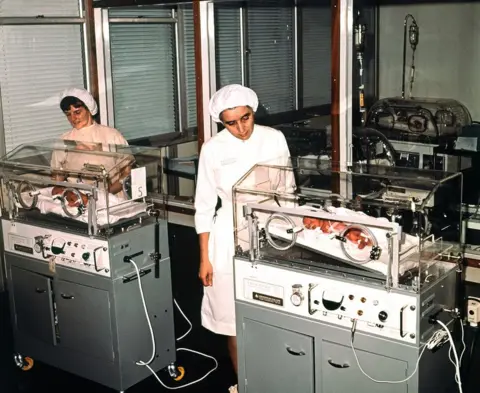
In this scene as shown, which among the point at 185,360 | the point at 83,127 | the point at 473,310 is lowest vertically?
the point at 185,360

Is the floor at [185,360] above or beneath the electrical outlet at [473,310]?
beneath

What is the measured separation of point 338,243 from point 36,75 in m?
2.27

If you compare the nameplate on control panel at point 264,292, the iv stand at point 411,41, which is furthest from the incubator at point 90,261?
the iv stand at point 411,41

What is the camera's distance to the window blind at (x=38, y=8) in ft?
11.7

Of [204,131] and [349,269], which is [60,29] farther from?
[349,269]

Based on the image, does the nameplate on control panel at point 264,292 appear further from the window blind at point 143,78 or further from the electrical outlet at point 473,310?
the window blind at point 143,78

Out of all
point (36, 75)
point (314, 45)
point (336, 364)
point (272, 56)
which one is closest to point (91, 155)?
point (36, 75)

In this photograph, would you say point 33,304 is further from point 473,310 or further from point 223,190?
point 473,310

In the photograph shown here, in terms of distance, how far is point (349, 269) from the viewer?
82.7 inches

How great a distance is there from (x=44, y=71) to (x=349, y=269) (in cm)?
233

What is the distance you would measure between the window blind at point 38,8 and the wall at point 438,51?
1.97m

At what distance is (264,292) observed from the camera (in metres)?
2.28

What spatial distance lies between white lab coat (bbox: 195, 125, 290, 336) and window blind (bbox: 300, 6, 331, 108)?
1841mm

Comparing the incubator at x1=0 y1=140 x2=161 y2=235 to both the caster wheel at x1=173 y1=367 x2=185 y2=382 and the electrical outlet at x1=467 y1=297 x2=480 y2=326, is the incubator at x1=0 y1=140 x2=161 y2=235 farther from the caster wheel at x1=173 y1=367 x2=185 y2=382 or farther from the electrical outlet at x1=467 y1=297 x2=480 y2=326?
the electrical outlet at x1=467 y1=297 x2=480 y2=326
